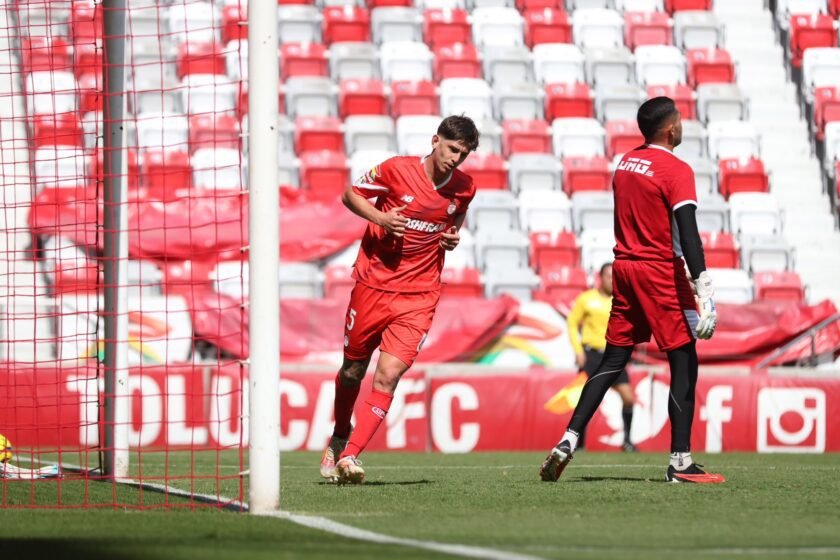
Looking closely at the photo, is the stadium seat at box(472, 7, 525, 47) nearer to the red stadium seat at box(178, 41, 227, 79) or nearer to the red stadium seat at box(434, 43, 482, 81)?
the red stadium seat at box(434, 43, 482, 81)

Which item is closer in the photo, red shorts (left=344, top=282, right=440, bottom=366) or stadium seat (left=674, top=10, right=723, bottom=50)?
red shorts (left=344, top=282, right=440, bottom=366)

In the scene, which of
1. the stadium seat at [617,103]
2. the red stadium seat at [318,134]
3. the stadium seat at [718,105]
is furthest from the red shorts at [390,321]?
the stadium seat at [718,105]

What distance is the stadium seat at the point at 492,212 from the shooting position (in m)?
17.9

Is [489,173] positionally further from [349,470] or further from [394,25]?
[349,470]

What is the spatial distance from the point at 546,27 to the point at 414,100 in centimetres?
271

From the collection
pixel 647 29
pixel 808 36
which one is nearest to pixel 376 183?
pixel 647 29

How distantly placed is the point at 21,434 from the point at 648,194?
23.9ft

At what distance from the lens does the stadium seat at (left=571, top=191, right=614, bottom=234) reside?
1812cm

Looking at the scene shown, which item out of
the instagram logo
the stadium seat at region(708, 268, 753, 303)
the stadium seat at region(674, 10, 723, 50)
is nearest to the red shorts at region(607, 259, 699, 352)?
the instagram logo

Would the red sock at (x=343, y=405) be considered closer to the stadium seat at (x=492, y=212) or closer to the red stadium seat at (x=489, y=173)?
the stadium seat at (x=492, y=212)

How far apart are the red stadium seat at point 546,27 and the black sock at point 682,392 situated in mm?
13601

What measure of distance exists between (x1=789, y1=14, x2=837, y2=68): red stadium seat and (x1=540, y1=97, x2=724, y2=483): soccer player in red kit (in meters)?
14.1

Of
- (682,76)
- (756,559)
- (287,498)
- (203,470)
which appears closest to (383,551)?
(756,559)

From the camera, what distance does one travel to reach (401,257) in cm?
789
